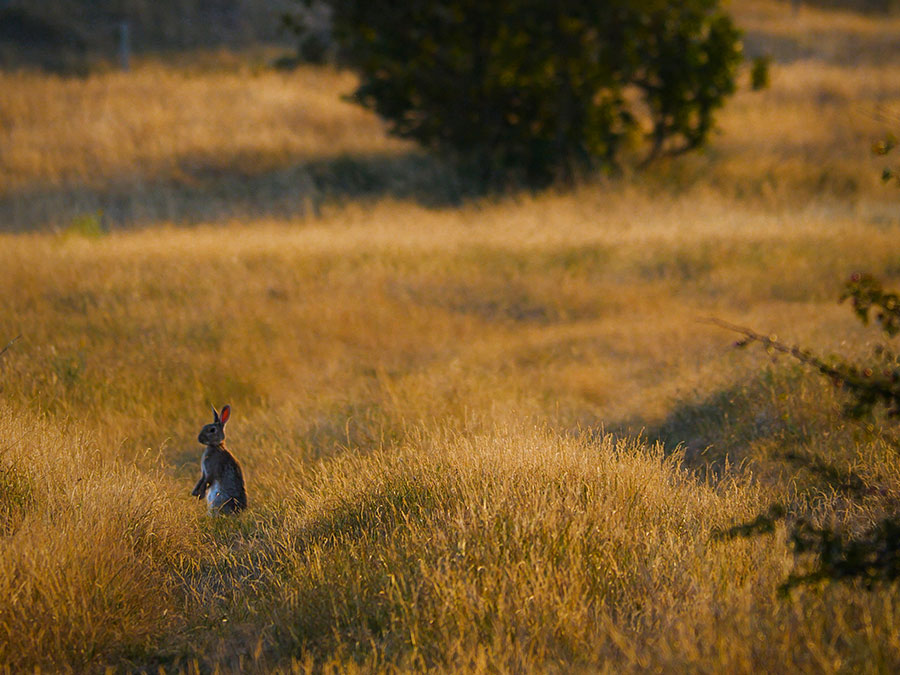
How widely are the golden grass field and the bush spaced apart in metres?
1.36

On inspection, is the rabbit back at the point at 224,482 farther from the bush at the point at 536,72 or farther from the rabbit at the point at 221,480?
the bush at the point at 536,72

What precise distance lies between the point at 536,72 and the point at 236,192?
6.89 meters

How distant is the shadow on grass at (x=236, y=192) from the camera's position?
15.3 meters

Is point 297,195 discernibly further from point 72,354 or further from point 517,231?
point 72,354

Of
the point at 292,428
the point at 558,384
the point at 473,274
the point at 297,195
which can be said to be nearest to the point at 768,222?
the point at 473,274

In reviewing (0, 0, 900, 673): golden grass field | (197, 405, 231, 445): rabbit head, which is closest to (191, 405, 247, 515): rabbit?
(197, 405, 231, 445): rabbit head

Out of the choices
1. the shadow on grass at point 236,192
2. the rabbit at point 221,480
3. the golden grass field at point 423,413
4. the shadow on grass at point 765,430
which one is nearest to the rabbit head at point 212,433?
the rabbit at point 221,480

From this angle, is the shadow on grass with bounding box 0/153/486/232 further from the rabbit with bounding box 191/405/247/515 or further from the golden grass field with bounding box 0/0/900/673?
the rabbit with bounding box 191/405/247/515

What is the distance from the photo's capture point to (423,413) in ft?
21.3

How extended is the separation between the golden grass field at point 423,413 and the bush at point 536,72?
4.46ft

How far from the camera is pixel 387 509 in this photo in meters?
4.41

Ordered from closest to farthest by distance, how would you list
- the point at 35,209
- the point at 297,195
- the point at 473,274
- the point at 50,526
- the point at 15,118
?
1. the point at 50,526
2. the point at 473,274
3. the point at 35,209
4. the point at 297,195
5. the point at 15,118

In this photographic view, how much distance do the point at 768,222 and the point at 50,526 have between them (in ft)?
42.5

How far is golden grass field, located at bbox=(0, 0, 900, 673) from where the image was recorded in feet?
10.9
